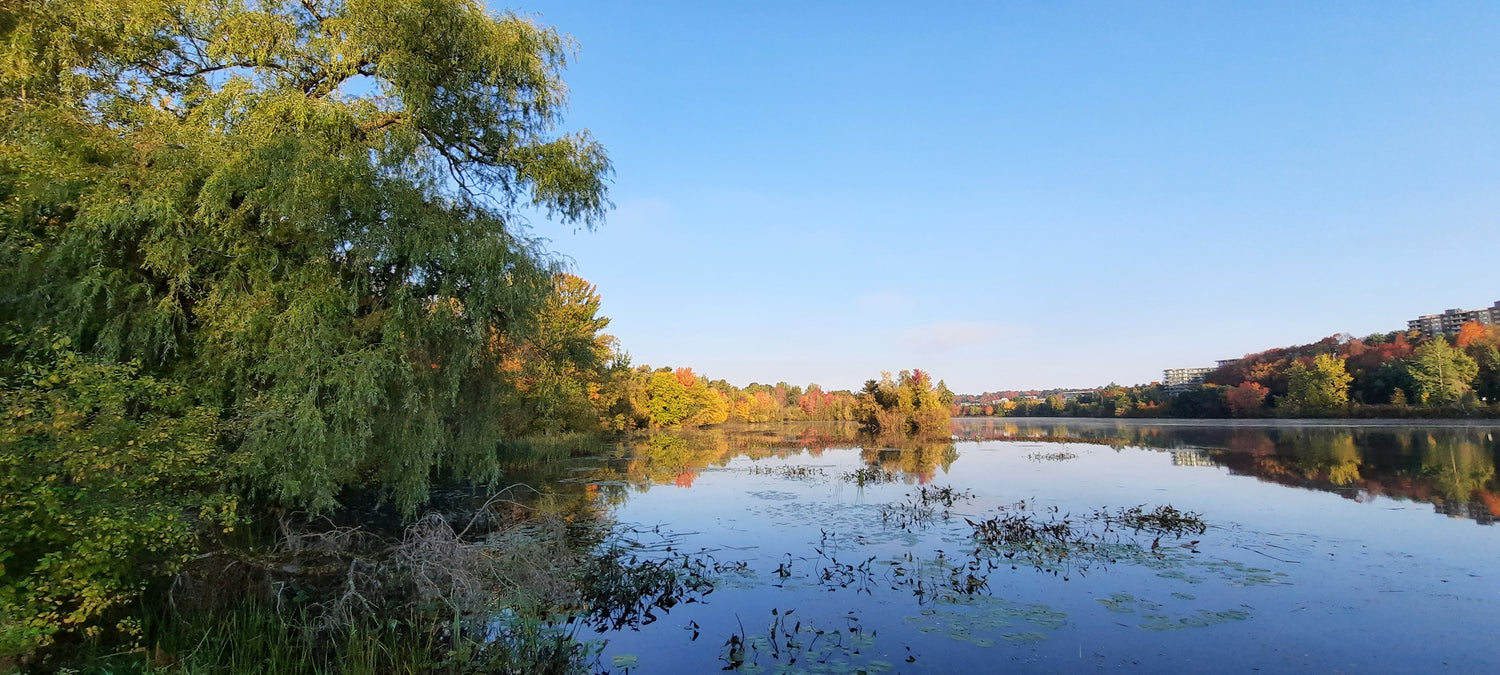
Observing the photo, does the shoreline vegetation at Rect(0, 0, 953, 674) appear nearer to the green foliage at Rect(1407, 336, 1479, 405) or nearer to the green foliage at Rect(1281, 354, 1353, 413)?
the green foliage at Rect(1407, 336, 1479, 405)

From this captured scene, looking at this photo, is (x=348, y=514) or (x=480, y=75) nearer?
(x=480, y=75)

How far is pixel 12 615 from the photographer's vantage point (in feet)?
13.0

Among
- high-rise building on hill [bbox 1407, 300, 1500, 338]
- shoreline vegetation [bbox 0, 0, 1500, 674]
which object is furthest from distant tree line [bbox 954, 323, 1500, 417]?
shoreline vegetation [bbox 0, 0, 1500, 674]

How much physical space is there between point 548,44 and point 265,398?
745 centimetres

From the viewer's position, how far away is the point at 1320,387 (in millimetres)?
59000

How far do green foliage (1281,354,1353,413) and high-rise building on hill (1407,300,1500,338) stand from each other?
68.9 ft

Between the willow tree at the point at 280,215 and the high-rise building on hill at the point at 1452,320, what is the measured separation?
9960 cm

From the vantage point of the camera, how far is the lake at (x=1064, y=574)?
6.25 meters

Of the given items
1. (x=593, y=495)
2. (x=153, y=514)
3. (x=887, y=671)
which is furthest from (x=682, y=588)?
(x=593, y=495)

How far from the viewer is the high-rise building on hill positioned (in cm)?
7325

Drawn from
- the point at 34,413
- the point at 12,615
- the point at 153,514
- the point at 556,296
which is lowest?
the point at 12,615

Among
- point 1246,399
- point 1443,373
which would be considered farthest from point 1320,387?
point 1246,399

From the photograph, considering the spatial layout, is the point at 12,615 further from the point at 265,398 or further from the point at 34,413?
the point at 265,398

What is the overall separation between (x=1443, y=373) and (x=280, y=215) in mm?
72651
